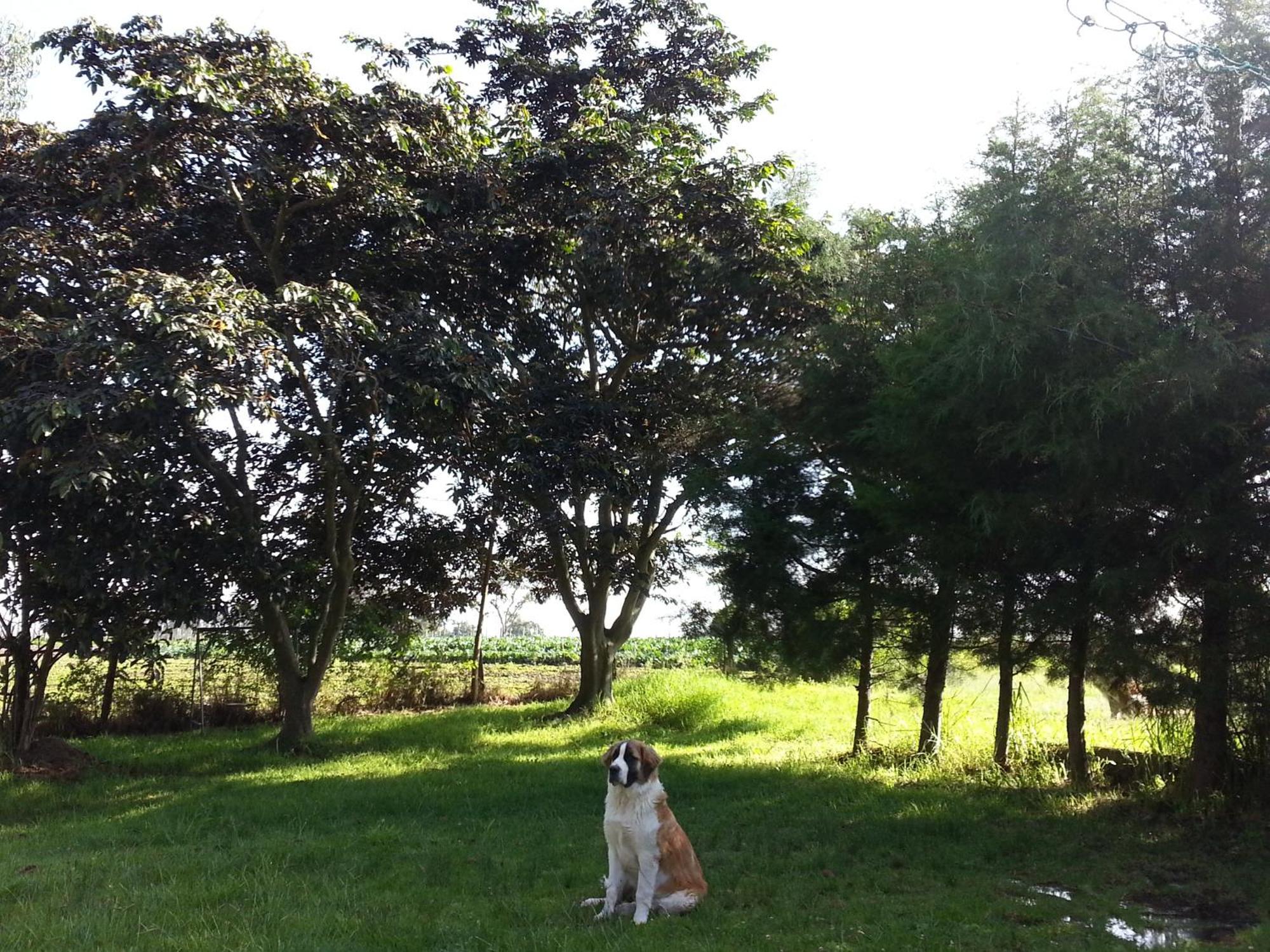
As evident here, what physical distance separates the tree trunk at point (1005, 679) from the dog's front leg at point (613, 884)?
5.00 meters

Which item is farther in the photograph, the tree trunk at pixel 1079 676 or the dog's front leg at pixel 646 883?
the tree trunk at pixel 1079 676

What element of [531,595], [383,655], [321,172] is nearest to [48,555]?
[321,172]

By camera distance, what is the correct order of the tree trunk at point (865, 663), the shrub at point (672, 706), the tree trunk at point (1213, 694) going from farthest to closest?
the shrub at point (672, 706) → the tree trunk at point (865, 663) → the tree trunk at point (1213, 694)

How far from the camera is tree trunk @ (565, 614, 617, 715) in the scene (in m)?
17.1

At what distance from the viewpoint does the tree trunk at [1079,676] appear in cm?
823

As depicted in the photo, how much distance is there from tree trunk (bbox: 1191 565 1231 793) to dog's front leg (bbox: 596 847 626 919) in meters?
4.87

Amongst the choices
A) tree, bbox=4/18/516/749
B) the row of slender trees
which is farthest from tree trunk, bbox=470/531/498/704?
the row of slender trees

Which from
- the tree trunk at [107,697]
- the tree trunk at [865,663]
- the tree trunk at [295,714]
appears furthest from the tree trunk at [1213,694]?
the tree trunk at [107,697]

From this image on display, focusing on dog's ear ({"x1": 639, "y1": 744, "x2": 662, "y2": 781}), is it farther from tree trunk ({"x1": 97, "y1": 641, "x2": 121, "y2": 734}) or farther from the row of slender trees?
tree trunk ({"x1": 97, "y1": 641, "x2": 121, "y2": 734})

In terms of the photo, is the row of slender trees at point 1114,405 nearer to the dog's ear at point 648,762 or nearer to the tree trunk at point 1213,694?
the tree trunk at point 1213,694

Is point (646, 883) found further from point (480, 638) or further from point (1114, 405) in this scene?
point (480, 638)

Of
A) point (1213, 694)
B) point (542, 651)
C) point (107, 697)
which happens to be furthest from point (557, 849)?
point (542, 651)

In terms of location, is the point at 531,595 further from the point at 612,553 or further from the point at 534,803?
the point at 534,803

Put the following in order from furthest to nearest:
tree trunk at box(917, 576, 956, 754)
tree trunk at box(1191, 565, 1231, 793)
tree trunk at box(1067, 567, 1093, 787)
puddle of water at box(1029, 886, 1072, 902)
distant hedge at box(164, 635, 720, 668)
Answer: distant hedge at box(164, 635, 720, 668)
tree trunk at box(917, 576, 956, 754)
tree trunk at box(1067, 567, 1093, 787)
tree trunk at box(1191, 565, 1231, 793)
puddle of water at box(1029, 886, 1072, 902)
